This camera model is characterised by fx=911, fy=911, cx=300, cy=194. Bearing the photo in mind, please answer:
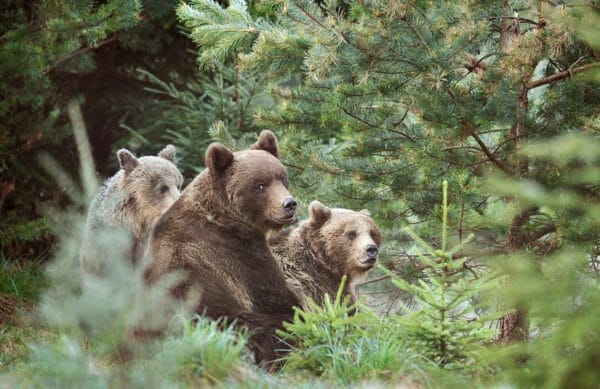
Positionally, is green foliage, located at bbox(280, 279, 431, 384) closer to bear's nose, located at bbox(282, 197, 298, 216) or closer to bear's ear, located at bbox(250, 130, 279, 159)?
bear's nose, located at bbox(282, 197, 298, 216)

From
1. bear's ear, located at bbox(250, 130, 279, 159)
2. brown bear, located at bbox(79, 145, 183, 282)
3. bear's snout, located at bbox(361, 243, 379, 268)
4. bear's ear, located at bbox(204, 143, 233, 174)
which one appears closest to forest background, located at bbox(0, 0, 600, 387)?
brown bear, located at bbox(79, 145, 183, 282)

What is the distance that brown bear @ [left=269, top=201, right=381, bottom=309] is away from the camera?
6.27 m

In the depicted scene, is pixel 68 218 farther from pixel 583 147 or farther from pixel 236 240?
pixel 583 147

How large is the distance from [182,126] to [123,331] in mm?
5974

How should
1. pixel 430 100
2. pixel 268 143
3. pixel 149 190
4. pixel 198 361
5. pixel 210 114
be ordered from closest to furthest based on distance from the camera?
1. pixel 198 361
2. pixel 268 143
3. pixel 430 100
4. pixel 149 190
5. pixel 210 114

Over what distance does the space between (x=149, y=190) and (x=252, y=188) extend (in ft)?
6.09

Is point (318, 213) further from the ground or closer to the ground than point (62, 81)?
closer to the ground

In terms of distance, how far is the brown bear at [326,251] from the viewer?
6266 millimetres

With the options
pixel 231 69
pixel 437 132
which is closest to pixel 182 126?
pixel 231 69

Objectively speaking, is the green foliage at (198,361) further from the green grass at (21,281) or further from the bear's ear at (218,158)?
the green grass at (21,281)

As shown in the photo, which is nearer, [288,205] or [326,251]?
[288,205]

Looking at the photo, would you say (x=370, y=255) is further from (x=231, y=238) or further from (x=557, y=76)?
(x=557, y=76)

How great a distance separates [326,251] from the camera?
6406mm

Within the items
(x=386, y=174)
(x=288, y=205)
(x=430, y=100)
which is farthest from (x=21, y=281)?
(x=430, y=100)
